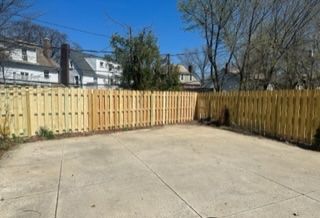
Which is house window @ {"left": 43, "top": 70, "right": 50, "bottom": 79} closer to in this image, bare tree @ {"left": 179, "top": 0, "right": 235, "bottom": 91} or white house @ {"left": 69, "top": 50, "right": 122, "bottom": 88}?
white house @ {"left": 69, "top": 50, "right": 122, "bottom": 88}

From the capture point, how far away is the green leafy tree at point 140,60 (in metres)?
12.1

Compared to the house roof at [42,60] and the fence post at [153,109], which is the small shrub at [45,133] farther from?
the house roof at [42,60]

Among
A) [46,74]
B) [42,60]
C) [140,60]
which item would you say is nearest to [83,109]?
[140,60]

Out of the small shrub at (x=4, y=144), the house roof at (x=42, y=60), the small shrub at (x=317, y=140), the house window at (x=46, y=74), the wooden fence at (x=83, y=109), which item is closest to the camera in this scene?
the small shrub at (x=4, y=144)

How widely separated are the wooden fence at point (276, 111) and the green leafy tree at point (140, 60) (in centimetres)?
321

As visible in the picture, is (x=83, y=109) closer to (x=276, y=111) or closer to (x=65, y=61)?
(x=276, y=111)

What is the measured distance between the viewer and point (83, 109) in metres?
8.73

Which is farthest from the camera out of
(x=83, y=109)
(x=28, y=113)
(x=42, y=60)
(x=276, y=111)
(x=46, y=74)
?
(x=46, y=74)

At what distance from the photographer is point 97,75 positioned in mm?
37594

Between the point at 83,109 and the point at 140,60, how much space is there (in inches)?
177

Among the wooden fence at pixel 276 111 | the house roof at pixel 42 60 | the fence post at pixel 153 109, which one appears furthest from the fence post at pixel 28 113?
the house roof at pixel 42 60

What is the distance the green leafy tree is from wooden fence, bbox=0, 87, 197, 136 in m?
1.67

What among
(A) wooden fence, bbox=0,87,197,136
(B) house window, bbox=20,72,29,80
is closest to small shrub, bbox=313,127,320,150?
(A) wooden fence, bbox=0,87,197,136

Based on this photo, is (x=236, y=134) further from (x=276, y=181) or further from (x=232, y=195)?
(x=232, y=195)
